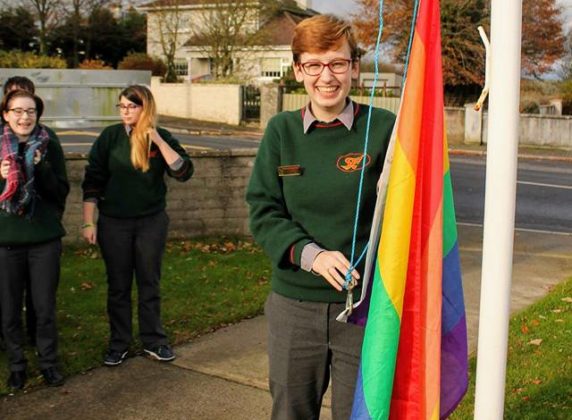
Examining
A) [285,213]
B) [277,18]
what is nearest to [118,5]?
[277,18]

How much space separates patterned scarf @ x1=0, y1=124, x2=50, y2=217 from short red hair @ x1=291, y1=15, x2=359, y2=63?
257cm

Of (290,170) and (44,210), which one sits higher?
(290,170)

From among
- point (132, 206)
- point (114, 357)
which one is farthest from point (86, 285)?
point (132, 206)

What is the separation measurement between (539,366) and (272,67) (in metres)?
43.2

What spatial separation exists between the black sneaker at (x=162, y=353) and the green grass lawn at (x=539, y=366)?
6.63 feet

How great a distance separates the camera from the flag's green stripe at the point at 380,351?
265 centimetres

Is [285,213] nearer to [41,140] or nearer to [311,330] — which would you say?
[311,330]

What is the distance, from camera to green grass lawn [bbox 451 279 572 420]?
4.47 m

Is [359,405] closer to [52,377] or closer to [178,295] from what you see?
[52,377]

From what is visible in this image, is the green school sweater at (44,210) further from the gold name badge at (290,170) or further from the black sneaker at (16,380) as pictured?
the gold name badge at (290,170)

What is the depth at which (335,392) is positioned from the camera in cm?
303

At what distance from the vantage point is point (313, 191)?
2.91 meters

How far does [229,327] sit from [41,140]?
85.2 inches

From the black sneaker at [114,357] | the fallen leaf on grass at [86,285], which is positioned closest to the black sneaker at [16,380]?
the black sneaker at [114,357]
